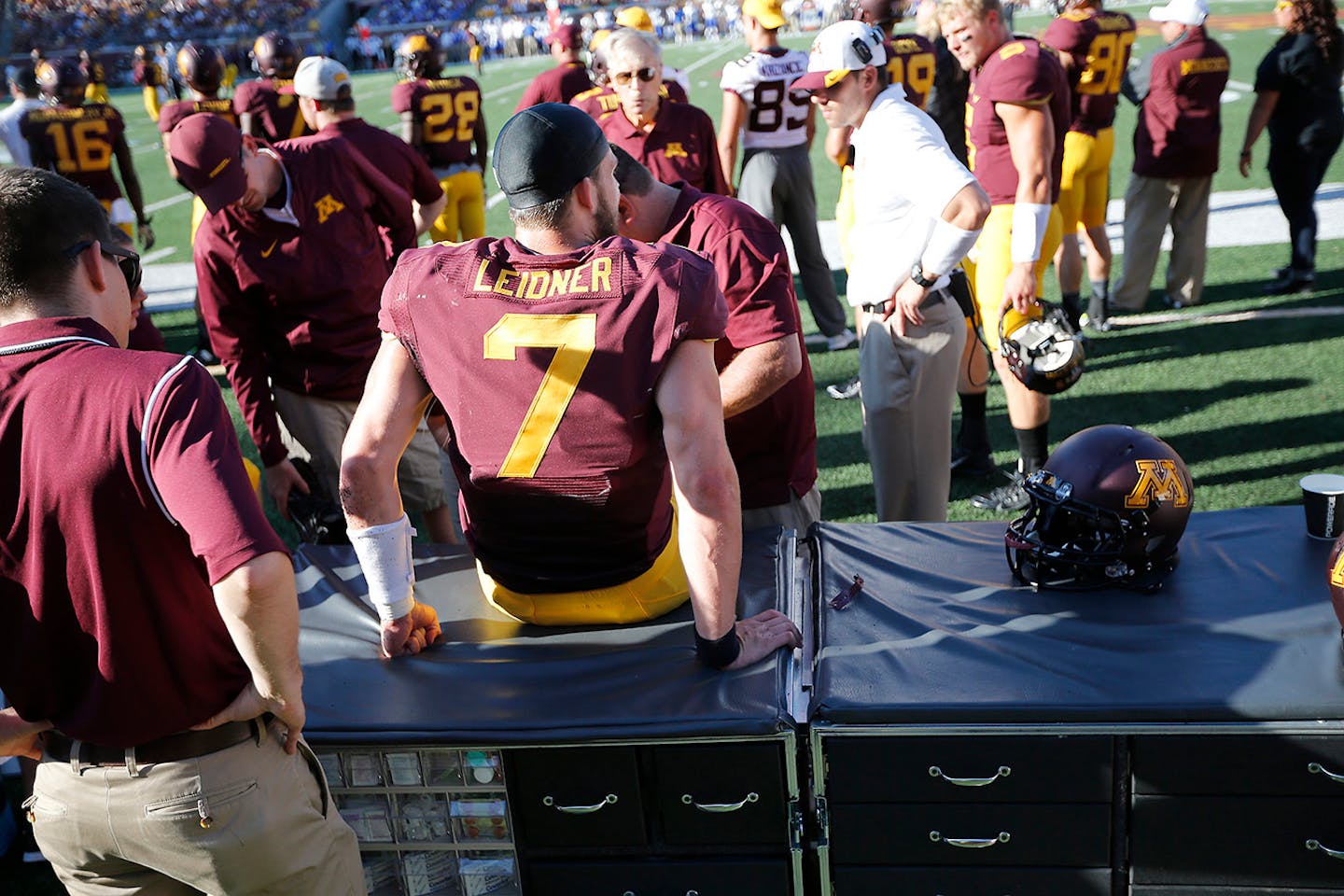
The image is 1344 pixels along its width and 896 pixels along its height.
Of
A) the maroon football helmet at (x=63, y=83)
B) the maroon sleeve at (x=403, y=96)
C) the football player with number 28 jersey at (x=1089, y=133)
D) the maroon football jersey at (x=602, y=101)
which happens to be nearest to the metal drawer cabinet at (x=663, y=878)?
the maroon football jersey at (x=602, y=101)

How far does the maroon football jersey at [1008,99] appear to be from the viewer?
14.3 ft

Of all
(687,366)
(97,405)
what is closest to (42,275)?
(97,405)

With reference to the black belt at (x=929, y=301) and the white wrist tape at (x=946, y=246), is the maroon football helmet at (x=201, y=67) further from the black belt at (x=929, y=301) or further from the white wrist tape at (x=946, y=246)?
the white wrist tape at (x=946, y=246)

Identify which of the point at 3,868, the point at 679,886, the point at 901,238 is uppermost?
the point at 901,238

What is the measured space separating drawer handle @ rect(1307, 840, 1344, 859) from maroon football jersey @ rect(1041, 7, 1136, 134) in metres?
5.18

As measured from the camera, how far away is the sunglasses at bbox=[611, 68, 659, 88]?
5.01m

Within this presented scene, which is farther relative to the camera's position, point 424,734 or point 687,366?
point 424,734

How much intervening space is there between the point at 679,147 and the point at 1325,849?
4357 mm

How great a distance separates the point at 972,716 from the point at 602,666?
0.81 meters

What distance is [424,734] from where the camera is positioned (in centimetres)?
238

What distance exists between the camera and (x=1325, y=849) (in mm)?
2295

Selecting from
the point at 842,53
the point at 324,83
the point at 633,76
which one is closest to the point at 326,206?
the point at 324,83

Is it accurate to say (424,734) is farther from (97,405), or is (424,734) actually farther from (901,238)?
(901,238)

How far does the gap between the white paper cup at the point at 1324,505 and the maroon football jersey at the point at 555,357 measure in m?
1.63
